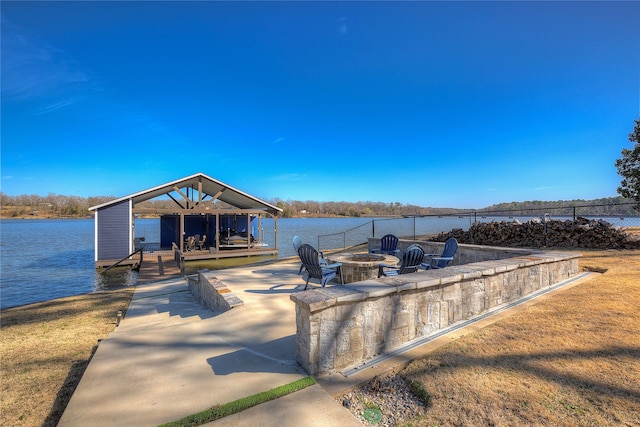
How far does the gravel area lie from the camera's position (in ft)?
6.18

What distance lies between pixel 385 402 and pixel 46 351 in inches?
166

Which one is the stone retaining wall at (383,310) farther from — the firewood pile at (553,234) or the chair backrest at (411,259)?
the firewood pile at (553,234)

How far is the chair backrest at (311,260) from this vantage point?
182 inches

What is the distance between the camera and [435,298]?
305 centimetres

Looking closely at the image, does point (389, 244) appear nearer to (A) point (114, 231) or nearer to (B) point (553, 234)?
(B) point (553, 234)

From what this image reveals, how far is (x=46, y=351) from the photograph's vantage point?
146 inches

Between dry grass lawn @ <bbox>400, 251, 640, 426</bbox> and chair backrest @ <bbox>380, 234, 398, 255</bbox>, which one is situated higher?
chair backrest @ <bbox>380, 234, 398, 255</bbox>

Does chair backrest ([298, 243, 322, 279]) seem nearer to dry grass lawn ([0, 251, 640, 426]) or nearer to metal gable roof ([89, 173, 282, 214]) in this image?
dry grass lawn ([0, 251, 640, 426])

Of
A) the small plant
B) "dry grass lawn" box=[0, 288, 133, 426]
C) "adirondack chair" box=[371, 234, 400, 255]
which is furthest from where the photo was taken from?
"adirondack chair" box=[371, 234, 400, 255]

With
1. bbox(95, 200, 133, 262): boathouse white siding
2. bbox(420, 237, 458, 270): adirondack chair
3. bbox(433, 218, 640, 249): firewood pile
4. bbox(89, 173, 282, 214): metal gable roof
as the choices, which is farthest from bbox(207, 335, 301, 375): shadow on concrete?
bbox(95, 200, 133, 262): boathouse white siding

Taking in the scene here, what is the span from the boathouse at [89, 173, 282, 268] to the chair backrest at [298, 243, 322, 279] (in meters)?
10.3

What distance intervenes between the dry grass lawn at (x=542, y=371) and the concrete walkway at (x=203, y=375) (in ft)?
2.62

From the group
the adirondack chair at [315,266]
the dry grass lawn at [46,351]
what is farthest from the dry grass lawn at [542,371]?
the dry grass lawn at [46,351]

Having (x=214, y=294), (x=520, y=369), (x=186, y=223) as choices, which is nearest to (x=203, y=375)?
(x=520, y=369)
